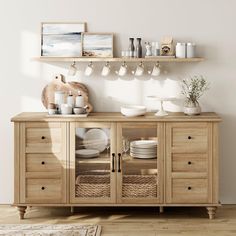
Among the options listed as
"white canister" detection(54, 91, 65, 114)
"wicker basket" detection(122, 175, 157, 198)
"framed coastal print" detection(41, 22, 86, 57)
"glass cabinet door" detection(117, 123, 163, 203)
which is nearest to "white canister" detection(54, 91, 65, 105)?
"white canister" detection(54, 91, 65, 114)

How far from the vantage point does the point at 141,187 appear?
179 inches

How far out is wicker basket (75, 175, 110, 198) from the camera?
179 inches

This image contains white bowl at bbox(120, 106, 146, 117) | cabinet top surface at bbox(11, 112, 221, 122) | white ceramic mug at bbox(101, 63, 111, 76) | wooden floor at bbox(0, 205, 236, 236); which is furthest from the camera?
white ceramic mug at bbox(101, 63, 111, 76)

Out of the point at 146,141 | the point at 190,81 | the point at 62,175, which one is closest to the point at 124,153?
the point at 146,141

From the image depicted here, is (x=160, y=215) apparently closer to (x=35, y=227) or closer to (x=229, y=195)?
(x=229, y=195)

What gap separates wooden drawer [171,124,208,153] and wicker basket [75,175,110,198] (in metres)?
0.64

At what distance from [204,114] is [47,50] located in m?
1.43

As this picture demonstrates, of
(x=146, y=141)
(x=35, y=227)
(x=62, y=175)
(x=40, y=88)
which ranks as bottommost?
(x=35, y=227)

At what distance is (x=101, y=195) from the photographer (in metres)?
4.57

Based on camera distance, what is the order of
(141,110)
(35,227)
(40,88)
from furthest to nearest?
(40,88) → (141,110) → (35,227)

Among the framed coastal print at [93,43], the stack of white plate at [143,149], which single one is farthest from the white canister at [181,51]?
the stack of white plate at [143,149]

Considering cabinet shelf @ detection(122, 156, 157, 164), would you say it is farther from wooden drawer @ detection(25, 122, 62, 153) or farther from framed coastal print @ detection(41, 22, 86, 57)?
framed coastal print @ detection(41, 22, 86, 57)

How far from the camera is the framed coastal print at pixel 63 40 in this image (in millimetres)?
4828

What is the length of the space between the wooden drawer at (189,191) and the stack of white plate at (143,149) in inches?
11.1
